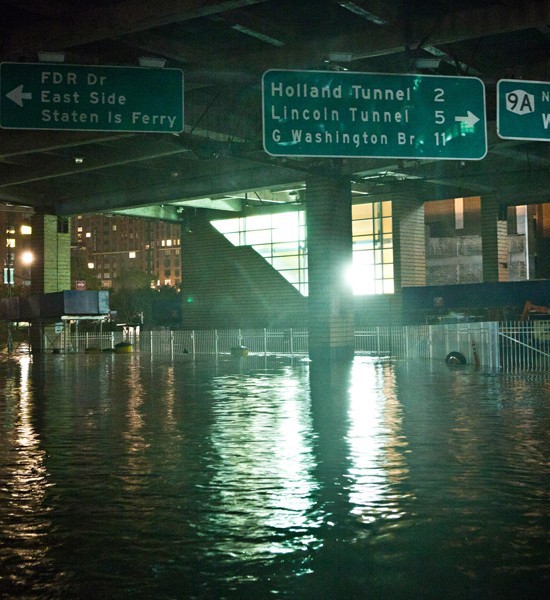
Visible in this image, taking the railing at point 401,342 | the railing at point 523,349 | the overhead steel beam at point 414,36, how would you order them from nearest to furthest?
the overhead steel beam at point 414,36
the railing at point 523,349
the railing at point 401,342

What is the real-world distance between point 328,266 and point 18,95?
70.0 feet

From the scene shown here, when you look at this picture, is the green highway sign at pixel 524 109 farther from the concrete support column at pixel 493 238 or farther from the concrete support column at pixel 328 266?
the concrete support column at pixel 493 238

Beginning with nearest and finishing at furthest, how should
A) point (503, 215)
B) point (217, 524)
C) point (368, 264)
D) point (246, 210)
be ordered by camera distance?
point (217, 524)
point (503, 215)
point (368, 264)
point (246, 210)

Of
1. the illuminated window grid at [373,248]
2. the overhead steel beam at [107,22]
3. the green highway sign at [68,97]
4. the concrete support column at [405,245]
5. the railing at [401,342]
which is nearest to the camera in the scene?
the green highway sign at [68,97]

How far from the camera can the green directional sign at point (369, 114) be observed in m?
18.7

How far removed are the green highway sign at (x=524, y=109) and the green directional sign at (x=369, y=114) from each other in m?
0.55

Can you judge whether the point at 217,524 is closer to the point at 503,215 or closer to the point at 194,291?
the point at 503,215

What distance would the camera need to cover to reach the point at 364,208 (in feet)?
182

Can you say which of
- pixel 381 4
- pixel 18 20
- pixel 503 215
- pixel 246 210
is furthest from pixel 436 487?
pixel 246 210

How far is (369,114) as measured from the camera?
19.0 meters

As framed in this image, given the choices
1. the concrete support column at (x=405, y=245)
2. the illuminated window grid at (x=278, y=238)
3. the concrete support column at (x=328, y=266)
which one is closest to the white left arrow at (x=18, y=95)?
the concrete support column at (x=328, y=266)

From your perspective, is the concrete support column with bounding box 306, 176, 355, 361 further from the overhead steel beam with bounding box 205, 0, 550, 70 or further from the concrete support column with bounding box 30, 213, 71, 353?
the concrete support column with bounding box 30, 213, 71, 353

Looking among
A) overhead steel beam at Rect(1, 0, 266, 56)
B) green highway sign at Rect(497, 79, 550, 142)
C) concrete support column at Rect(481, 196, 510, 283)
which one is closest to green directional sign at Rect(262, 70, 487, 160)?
green highway sign at Rect(497, 79, 550, 142)

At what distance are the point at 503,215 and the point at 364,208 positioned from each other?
8.65 metres
